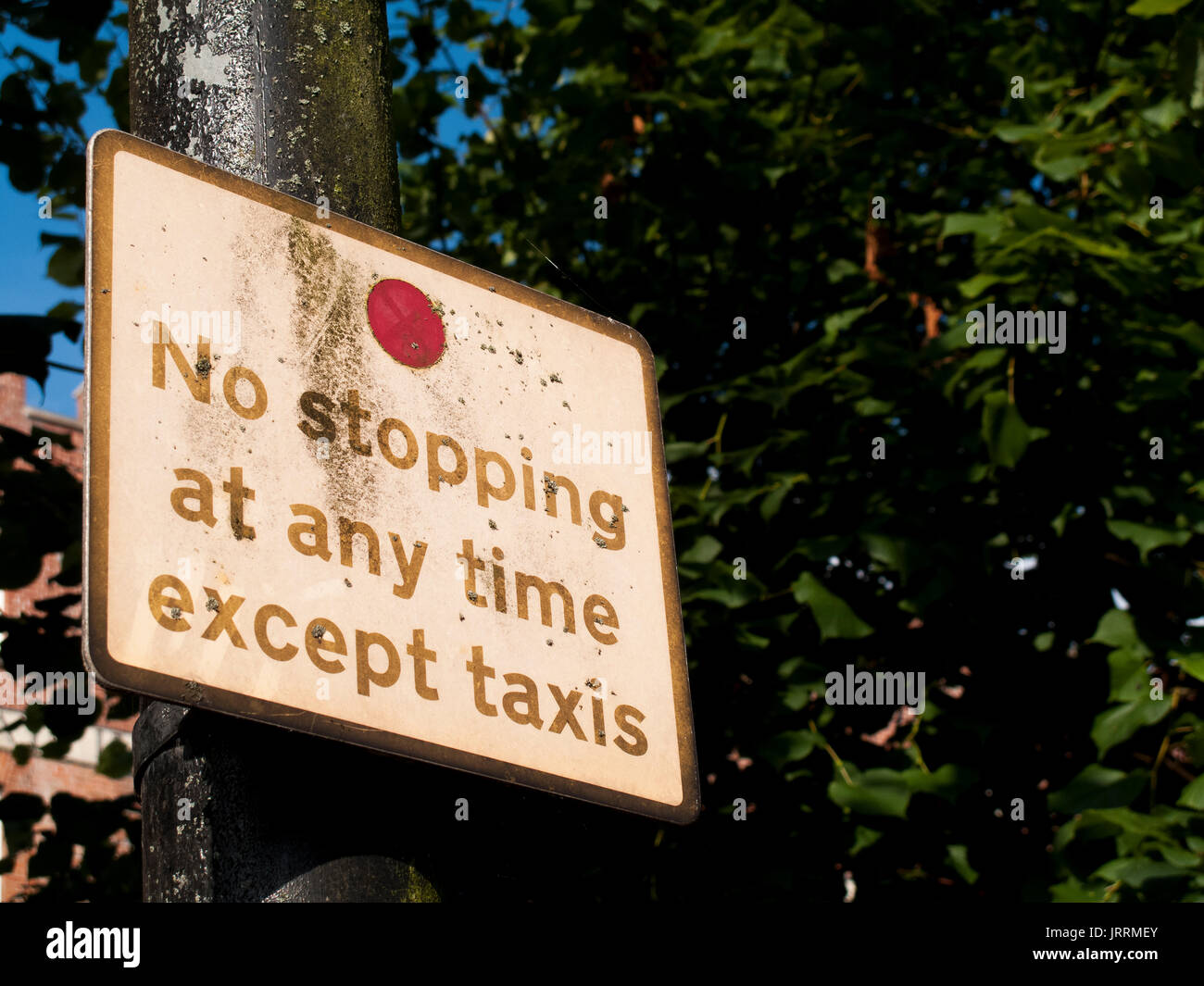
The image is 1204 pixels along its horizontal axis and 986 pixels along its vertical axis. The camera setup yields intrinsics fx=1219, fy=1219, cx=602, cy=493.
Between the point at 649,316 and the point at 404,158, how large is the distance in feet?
5.89

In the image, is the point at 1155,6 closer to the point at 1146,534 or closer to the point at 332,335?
the point at 1146,534

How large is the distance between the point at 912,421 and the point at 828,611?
75 cm

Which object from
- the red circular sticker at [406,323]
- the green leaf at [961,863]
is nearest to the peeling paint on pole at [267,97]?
the red circular sticker at [406,323]

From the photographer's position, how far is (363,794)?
1.13 metres

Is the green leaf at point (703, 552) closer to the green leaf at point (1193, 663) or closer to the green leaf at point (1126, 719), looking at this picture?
the green leaf at point (1126, 719)

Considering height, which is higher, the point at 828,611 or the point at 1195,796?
the point at 828,611

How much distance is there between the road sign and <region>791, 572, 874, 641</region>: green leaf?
2302mm

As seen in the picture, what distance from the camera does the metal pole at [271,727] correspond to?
109cm

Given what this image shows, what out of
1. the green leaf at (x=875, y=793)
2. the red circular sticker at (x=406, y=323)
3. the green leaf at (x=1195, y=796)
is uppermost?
the red circular sticker at (x=406, y=323)

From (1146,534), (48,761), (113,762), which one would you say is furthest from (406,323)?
(48,761)

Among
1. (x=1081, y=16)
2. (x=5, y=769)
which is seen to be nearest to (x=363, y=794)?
(x=1081, y=16)

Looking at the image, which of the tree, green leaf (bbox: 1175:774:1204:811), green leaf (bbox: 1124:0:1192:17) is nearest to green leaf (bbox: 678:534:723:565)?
the tree

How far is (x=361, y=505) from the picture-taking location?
1174 mm

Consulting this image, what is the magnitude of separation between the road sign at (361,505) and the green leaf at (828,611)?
2302mm
